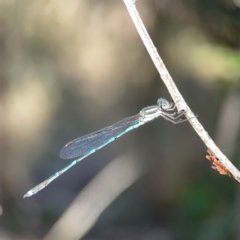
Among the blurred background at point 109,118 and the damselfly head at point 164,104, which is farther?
the blurred background at point 109,118

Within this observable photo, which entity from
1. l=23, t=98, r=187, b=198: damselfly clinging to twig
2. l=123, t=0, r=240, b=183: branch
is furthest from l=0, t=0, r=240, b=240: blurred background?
l=123, t=0, r=240, b=183: branch

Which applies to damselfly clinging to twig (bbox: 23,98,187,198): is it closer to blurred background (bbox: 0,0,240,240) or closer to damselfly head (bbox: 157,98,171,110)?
damselfly head (bbox: 157,98,171,110)

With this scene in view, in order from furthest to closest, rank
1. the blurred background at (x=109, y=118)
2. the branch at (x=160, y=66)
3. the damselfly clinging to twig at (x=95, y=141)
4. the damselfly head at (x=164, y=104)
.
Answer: the blurred background at (x=109, y=118)
the damselfly clinging to twig at (x=95, y=141)
the damselfly head at (x=164, y=104)
the branch at (x=160, y=66)

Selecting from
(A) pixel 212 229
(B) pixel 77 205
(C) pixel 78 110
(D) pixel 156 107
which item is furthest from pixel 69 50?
(A) pixel 212 229

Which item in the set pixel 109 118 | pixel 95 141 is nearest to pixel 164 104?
pixel 95 141

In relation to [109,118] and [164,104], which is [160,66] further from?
[109,118]

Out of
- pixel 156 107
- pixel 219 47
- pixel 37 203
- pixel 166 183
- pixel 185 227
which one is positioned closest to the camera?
pixel 156 107

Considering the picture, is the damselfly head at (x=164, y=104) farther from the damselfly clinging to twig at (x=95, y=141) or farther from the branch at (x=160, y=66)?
the branch at (x=160, y=66)

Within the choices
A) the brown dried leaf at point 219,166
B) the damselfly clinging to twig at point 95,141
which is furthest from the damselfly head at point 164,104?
the brown dried leaf at point 219,166

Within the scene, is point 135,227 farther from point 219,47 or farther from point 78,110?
point 219,47
